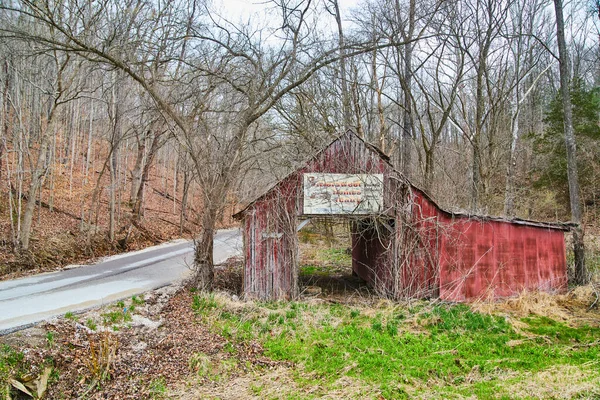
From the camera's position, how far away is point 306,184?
33.4ft

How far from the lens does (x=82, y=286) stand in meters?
9.80

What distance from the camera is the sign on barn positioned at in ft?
33.4

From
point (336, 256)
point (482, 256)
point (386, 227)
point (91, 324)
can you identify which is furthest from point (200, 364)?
point (336, 256)

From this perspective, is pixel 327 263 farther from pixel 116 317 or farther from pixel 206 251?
pixel 116 317

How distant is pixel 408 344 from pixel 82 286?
7643mm

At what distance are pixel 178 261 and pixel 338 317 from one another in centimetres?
771

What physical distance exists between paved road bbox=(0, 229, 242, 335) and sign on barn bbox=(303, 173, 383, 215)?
225cm

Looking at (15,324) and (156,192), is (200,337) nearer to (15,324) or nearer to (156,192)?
(15,324)

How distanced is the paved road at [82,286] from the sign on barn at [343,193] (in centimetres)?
225

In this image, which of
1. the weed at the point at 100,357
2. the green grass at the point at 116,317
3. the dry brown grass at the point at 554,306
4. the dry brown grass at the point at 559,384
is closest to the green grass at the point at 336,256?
the dry brown grass at the point at 554,306

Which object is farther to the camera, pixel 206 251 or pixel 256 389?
pixel 206 251

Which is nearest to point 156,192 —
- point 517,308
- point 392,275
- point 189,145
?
point 189,145

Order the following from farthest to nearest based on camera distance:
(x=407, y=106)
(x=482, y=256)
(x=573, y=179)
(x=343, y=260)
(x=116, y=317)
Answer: (x=343, y=260) < (x=407, y=106) < (x=573, y=179) < (x=482, y=256) < (x=116, y=317)

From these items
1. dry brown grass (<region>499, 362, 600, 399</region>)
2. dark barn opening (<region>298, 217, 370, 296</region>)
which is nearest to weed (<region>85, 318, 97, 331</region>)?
dark barn opening (<region>298, 217, 370, 296</region>)
